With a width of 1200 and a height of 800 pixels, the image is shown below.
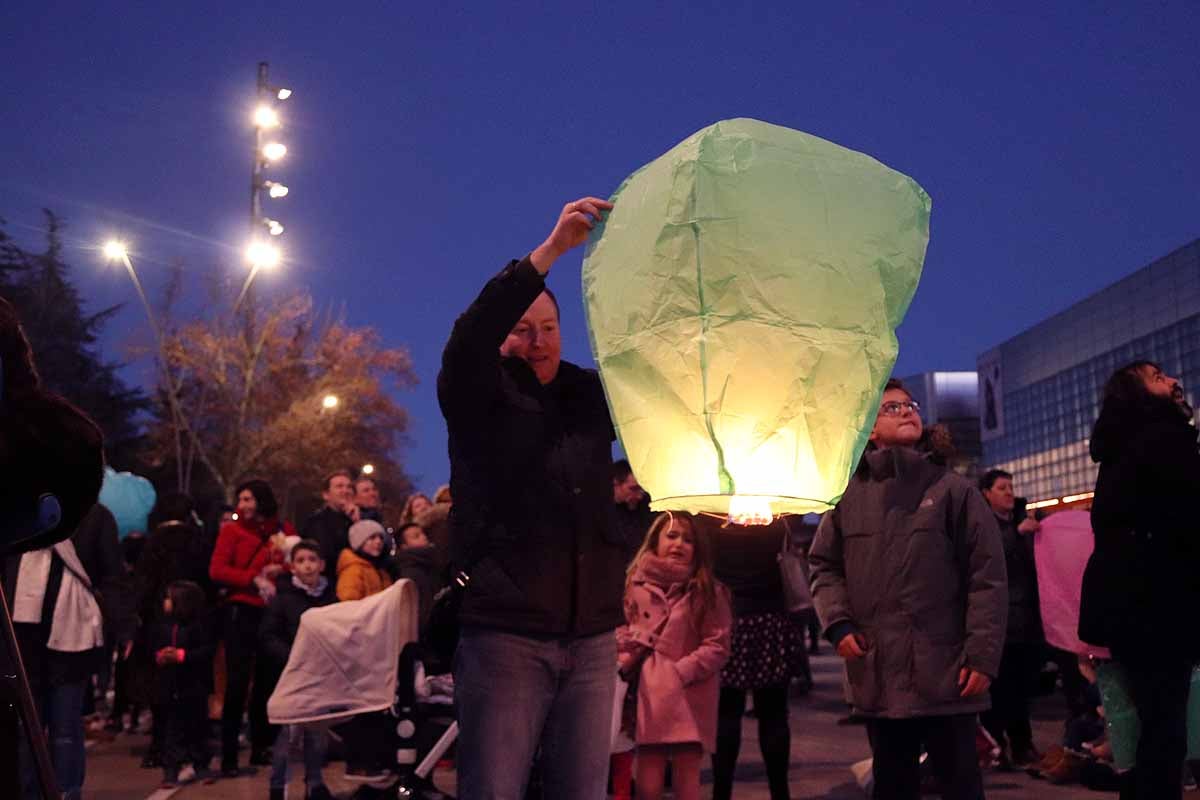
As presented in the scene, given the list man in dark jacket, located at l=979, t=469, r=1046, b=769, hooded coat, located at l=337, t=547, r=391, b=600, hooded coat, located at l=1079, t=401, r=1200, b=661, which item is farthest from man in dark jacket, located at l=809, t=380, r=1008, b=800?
hooded coat, located at l=337, t=547, r=391, b=600

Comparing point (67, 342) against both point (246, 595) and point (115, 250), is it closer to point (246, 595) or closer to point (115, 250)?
point (115, 250)

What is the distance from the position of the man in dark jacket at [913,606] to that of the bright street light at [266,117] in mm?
30865

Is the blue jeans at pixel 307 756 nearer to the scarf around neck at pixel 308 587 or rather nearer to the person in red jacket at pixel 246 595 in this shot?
the scarf around neck at pixel 308 587

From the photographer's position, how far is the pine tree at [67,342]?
53.6 metres

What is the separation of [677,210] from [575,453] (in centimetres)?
114

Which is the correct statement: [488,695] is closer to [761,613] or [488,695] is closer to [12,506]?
[12,506]

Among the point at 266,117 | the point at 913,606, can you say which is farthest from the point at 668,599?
the point at 266,117

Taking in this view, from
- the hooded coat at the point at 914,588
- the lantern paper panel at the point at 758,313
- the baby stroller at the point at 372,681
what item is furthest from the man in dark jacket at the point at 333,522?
the lantern paper panel at the point at 758,313

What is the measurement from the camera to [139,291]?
99.5ft

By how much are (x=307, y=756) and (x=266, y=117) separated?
91.9 ft

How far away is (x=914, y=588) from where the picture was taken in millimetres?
5539

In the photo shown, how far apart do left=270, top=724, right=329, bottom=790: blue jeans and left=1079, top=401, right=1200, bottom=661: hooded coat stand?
4967mm

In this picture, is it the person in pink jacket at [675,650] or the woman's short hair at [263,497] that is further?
the woman's short hair at [263,497]

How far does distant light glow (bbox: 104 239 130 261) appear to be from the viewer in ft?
91.0
